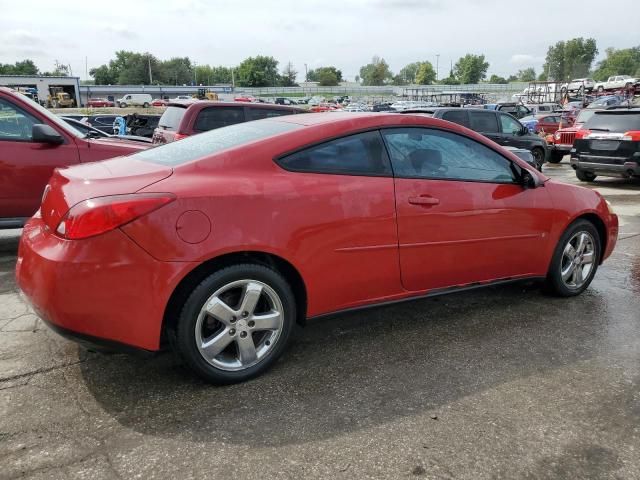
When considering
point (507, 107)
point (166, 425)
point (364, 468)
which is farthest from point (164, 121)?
point (507, 107)

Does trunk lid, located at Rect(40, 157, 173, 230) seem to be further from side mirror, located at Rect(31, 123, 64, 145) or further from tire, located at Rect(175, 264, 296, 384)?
side mirror, located at Rect(31, 123, 64, 145)

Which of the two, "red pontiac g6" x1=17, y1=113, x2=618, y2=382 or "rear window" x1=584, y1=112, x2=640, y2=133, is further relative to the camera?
"rear window" x1=584, y1=112, x2=640, y2=133

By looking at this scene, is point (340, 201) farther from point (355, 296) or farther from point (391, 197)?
point (355, 296)

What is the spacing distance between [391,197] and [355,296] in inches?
25.9

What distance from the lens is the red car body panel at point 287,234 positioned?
2686mm

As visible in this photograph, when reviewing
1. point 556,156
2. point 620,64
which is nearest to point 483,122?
point 556,156

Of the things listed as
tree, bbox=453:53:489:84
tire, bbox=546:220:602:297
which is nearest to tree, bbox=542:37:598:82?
tree, bbox=453:53:489:84

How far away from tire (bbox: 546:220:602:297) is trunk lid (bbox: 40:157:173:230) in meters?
3.16

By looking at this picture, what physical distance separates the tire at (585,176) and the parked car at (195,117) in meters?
7.70

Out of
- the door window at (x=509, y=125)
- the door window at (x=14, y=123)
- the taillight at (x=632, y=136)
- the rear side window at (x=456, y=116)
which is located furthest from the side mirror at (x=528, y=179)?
the door window at (x=509, y=125)

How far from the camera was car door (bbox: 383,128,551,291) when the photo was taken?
355cm

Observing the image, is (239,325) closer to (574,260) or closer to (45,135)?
(574,260)

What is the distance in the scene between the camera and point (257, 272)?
2971mm

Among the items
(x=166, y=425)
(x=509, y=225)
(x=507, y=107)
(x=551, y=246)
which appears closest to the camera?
(x=166, y=425)
